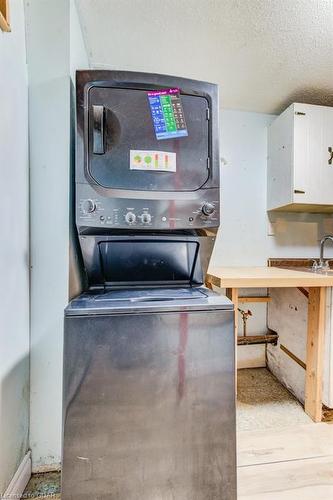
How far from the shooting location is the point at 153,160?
1.15 metres

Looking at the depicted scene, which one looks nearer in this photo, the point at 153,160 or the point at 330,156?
the point at 153,160

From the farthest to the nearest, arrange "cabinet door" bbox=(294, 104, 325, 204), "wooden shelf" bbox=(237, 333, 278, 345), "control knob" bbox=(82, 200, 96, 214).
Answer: "wooden shelf" bbox=(237, 333, 278, 345) → "cabinet door" bbox=(294, 104, 325, 204) → "control knob" bbox=(82, 200, 96, 214)

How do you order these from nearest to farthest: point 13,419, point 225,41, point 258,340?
1. point 13,419
2. point 225,41
3. point 258,340

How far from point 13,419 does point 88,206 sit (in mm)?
898

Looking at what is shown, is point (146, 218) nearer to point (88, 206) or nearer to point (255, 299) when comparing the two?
point (88, 206)

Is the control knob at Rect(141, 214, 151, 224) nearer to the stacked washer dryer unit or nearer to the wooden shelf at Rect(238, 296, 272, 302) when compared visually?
the stacked washer dryer unit

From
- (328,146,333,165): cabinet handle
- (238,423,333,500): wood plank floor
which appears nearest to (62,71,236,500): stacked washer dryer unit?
(238,423,333,500): wood plank floor

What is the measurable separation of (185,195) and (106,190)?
35cm

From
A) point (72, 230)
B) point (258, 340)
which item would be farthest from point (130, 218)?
point (258, 340)

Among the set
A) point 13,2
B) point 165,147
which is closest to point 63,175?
point 165,147

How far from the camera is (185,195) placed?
1172 millimetres

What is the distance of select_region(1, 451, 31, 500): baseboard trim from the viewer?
0.99 metres

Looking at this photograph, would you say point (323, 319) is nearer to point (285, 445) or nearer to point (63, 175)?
point (285, 445)

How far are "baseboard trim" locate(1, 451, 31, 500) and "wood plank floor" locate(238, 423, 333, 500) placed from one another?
0.91 metres
